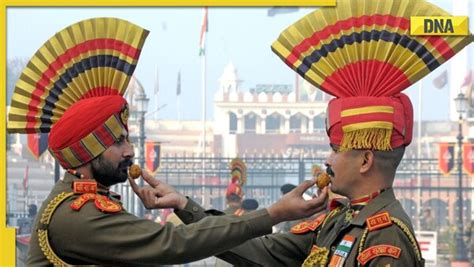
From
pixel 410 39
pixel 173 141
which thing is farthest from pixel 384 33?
pixel 173 141

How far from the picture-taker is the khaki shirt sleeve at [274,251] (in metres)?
5.56

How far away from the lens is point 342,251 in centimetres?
512

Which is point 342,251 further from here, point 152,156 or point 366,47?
point 152,156

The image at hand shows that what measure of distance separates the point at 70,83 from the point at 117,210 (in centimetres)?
62

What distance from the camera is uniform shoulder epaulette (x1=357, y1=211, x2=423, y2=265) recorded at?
16.2ft

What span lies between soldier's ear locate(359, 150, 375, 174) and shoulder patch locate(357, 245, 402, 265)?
0.33m

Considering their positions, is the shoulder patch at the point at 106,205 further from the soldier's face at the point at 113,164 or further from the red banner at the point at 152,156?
the red banner at the point at 152,156

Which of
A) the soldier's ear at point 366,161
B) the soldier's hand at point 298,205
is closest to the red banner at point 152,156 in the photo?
the soldier's hand at point 298,205

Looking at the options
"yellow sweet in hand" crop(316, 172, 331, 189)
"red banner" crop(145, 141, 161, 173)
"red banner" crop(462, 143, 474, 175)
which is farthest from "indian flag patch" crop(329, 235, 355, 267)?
"red banner" crop(462, 143, 474, 175)

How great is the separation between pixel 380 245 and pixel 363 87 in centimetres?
62

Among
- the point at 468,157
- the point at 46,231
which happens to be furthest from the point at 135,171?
the point at 468,157

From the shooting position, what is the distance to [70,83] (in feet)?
18.7

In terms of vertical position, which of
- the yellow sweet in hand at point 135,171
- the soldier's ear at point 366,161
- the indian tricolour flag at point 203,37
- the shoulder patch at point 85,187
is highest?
the indian tricolour flag at point 203,37

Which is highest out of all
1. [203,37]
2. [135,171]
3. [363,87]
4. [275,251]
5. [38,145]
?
[203,37]
